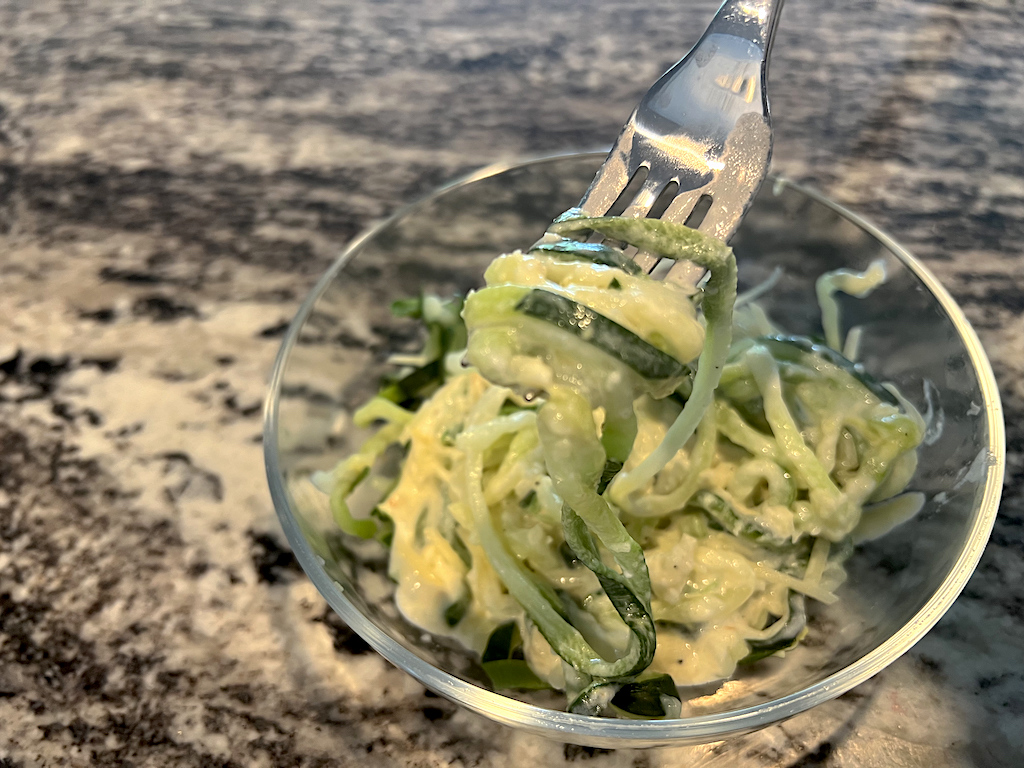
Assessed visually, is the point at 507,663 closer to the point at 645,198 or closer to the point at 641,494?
the point at 641,494

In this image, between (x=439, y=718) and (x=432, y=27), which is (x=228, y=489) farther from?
(x=432, y=27)

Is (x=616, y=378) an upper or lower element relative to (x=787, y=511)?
upper

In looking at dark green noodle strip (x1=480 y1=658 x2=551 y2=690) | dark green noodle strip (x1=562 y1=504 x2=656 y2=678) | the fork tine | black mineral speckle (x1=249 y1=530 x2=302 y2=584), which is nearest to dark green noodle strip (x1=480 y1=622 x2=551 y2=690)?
dark green noodle strip (x1=480 y1=658 x2=551 y2=690)

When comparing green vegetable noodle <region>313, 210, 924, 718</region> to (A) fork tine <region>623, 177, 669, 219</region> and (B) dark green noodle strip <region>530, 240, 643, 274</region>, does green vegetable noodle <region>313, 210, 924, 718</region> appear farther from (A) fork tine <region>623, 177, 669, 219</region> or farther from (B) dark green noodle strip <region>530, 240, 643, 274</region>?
(A) fork tine <region>623, 177, 669, 219</region>

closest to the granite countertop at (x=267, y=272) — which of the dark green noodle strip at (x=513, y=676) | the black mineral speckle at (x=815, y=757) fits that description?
the black mineral speckle at (x=815, y=757)

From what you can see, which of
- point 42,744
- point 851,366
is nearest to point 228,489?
point 42,744

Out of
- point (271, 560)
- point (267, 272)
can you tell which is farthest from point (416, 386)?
point (267, 272)
